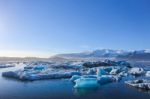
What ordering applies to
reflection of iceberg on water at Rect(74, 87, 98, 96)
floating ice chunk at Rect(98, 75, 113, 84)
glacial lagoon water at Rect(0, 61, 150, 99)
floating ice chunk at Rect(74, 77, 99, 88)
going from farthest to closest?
1. floating ice chunk at Rect(98, 75, 113, 84)
2. floating ice chunk at Rect(74, 77, 99, 88)
3. reflection of iceberg on water at Rect(74, 87, 98, 96)
4. glacial lagoon water at Rect(0, 61, 150, 99)

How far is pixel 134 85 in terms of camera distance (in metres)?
17.4

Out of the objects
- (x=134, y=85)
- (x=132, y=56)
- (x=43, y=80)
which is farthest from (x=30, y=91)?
(x=132, y=56)

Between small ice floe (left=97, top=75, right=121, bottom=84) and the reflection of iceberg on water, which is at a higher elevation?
small ice floe (left=97, top=75, right=121, bottom=84)

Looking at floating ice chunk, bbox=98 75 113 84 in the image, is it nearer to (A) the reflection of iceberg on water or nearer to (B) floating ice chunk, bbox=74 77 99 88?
(B) floating ice chunk, bbox=74 77 99 88

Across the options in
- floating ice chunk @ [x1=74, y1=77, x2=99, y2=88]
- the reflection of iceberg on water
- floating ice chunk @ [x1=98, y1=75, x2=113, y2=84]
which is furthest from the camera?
floating ice chunk @ [x1=98, y1=75, x2=113, y2=84]

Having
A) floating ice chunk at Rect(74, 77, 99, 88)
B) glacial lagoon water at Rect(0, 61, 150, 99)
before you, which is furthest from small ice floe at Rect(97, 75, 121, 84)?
floating ice chunk at Rect(74, 77, 99, 88)

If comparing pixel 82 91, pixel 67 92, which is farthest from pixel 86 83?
pixel 67 92

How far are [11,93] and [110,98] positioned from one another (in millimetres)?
5528

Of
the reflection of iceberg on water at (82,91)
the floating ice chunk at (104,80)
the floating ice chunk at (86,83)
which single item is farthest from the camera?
the floating ice chunk at (104,80)

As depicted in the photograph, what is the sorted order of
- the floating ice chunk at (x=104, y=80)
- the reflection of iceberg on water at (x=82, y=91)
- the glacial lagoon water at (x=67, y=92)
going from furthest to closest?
the floating ice chunk at (x=104, y=80)
the reflection of iceberg on water at (x=82, y=91)
the glacial lagoon water at (x=67, y=92)

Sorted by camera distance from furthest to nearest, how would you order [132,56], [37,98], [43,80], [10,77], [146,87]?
[132,56], [10,77], [43,80], [146,87], [37,98]

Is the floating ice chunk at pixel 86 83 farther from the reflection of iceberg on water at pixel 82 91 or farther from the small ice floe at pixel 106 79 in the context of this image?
the small ice floe at pixel 106 79

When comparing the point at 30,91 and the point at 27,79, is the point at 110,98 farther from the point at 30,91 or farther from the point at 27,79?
the point at 27,79

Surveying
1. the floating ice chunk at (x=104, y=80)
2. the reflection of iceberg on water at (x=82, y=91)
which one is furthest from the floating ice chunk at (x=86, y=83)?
the floating ice chunk at (x=104, y=80)
